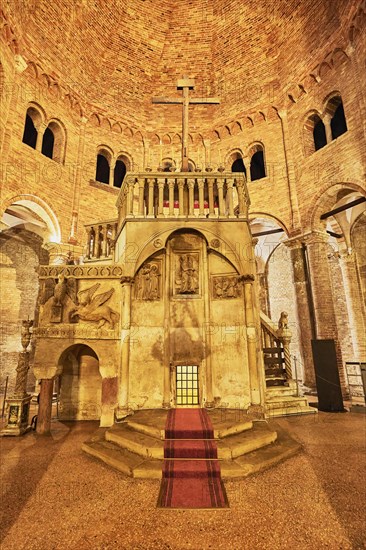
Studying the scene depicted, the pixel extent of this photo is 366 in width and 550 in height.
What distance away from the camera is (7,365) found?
1340cm

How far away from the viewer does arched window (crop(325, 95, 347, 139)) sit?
1320 centimetres

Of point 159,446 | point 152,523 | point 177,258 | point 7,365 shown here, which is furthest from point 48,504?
point 7,365

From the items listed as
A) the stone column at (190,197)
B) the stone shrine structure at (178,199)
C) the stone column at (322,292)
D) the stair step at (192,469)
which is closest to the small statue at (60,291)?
the stone shrine structure at (178,199)

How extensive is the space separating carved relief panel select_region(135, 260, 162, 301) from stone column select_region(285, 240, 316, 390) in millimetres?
7915

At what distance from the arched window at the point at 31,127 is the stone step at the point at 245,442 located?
47.5 feet

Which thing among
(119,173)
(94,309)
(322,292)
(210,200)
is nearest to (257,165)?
(119,173)

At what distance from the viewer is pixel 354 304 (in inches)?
543

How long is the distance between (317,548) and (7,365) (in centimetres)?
1438

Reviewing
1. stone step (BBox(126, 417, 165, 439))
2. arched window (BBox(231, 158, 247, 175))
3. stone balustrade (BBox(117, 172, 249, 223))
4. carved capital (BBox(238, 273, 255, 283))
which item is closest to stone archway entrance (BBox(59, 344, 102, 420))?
stone step (BBox(126, 417, 165, 439))

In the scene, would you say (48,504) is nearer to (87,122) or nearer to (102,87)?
(87,122)

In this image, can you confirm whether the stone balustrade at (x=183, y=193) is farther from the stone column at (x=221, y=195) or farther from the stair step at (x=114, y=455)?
the stair step at (x=114, y=455)

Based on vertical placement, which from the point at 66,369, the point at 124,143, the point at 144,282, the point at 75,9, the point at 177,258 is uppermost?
the point at 75,9

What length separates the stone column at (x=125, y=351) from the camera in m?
6.34

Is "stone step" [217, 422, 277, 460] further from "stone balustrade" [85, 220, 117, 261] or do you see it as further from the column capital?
"stone balustrade" [85, 220, 117, 261]
